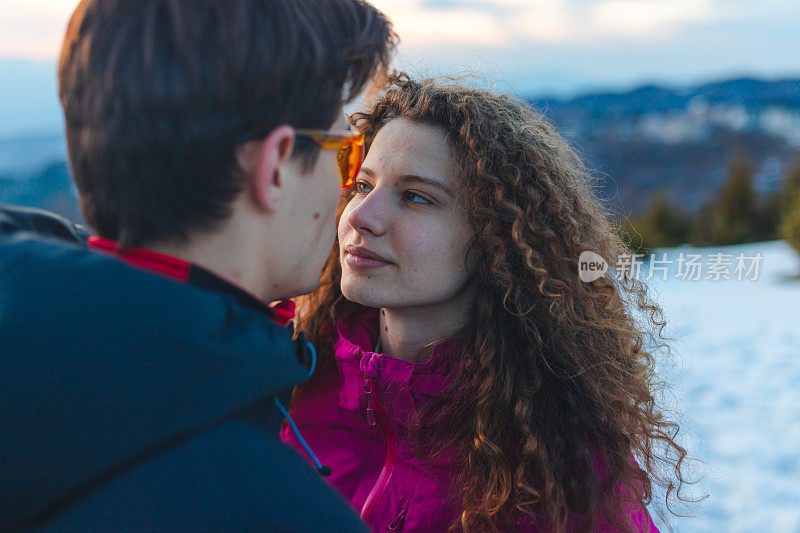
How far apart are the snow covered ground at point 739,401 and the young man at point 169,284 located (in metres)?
2.00

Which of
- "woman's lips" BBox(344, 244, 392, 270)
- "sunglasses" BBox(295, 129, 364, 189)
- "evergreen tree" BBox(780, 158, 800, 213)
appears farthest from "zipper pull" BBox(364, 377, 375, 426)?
"evergreen tree" BBox(780, 158, 800, 213)

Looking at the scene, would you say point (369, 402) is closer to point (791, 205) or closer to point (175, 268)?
point (175, 268)

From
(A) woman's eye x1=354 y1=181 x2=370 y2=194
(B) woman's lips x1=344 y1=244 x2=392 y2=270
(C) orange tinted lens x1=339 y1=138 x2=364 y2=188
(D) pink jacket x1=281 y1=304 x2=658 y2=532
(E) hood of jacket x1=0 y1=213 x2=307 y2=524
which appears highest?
(C) orange tinted lens x1=339 y1=138 x2=364 y2=188

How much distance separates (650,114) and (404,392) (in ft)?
220

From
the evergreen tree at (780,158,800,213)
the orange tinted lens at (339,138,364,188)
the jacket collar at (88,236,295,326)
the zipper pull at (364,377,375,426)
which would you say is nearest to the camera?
the jacket collar at (88,236,295,326)

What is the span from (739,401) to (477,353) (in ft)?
18.7

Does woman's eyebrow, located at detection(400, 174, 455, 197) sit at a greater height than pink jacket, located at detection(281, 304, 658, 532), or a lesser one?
greater

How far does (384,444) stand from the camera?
2088mm

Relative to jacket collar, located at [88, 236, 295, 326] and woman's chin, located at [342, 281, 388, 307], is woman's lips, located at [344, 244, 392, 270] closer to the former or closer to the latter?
woman's chin, located at [342, 281, 388, 307]

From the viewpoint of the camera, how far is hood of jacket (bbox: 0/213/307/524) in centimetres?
93

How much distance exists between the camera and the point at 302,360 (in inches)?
50.6

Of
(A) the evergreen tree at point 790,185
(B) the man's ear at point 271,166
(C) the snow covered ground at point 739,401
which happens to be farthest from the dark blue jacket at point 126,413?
(A) the evergreen tree at point 790,185

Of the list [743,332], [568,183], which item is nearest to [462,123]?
[568,183]

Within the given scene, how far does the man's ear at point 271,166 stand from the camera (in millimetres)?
1100
